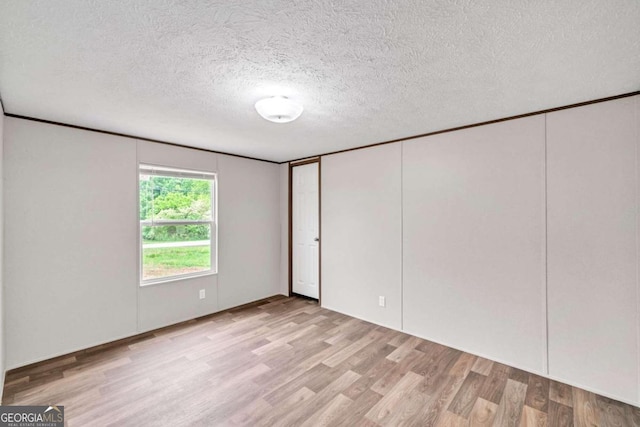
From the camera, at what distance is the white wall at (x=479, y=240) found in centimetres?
249

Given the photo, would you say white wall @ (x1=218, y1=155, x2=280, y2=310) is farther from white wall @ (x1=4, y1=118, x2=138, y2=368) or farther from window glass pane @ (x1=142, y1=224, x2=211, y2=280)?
white wall @ (x1=4, y1=118, x2=138, y2=368)

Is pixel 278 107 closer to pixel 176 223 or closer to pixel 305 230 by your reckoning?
pixel 176 223

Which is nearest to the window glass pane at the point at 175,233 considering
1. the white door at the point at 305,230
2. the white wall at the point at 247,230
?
the white wall at the point at 247,230

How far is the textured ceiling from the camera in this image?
4.08 ft

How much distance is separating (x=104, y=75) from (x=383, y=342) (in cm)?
335

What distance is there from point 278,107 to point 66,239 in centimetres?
253

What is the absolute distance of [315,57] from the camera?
1.61 metres

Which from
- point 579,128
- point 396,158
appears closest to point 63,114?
point 396,158

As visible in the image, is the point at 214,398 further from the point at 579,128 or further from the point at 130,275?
the point at 579,128

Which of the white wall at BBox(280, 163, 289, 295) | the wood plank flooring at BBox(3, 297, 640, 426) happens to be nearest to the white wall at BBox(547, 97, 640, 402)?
the wood plank flooring at BBox(3, 297, 640, 426)

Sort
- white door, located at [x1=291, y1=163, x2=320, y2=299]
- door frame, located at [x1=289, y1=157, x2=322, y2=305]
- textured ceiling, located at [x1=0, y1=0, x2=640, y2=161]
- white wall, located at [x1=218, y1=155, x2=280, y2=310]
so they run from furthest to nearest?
white door, located at [x1=291, y1=163, x2=320, y2=299] → door frame, located at [x1=289, y1=157, x2=322, y2=305] → white wall, located at [x1=218, y1=155, x2=280, y2=310] → textured ceiling, located at [x1=0, y1=0, x2=640, y2=161]

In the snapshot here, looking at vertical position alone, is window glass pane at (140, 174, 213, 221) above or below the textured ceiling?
below

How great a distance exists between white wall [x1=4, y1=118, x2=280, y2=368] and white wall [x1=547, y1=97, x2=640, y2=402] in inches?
152

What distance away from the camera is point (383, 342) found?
3.10 metres
